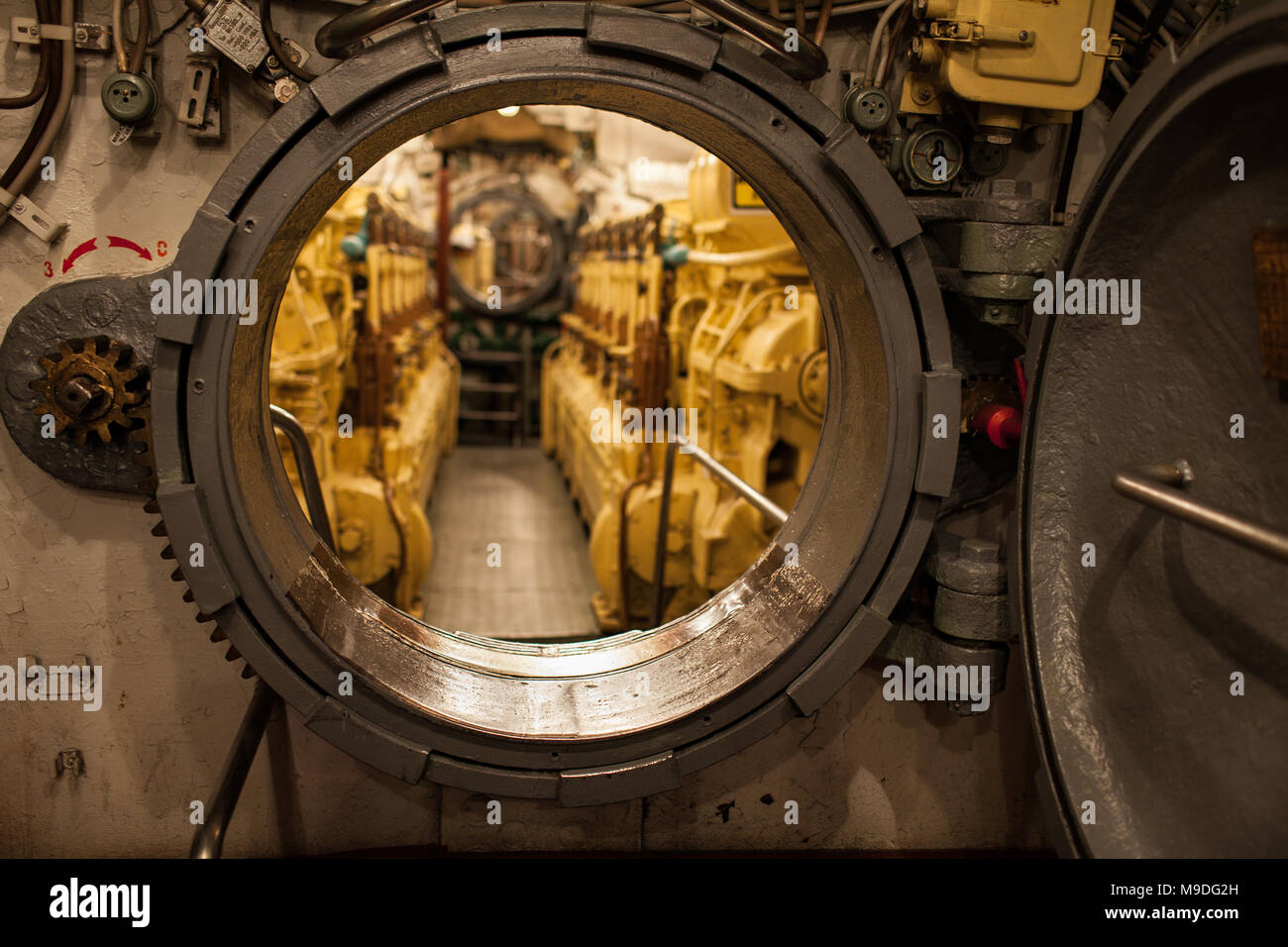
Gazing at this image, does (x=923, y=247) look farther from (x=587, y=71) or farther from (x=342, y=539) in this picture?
(x=342, y=539)

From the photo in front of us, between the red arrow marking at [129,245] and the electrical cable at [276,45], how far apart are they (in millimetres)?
471

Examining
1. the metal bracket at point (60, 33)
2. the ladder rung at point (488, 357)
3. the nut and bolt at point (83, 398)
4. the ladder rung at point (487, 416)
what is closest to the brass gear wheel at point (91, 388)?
the nut and bolt at point (83, 398)

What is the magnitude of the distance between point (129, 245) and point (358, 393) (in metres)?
3.92

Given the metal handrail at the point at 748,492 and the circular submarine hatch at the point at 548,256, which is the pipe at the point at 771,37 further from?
the circular submarine hatch at the point at 548,256

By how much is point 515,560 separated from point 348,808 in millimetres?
4974

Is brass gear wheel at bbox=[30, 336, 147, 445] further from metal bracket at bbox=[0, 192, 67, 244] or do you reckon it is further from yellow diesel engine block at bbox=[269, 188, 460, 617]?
yellow diesel engine block at bbox=[269, 188, 460, 617]

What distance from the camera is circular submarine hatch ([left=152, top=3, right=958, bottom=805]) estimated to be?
5.88 feet

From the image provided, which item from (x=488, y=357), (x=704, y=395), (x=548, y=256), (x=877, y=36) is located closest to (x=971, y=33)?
(x=877, y=36)

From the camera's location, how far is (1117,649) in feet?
6.15

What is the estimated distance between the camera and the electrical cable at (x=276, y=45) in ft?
5.86

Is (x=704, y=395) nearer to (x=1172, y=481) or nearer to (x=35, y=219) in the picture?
(x=1172, y=481)

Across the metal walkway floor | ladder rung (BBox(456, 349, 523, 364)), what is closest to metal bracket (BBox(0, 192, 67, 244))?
the metal walkway floor

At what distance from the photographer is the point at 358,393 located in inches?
227

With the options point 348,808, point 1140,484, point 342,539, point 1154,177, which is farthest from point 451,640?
point 342,539
